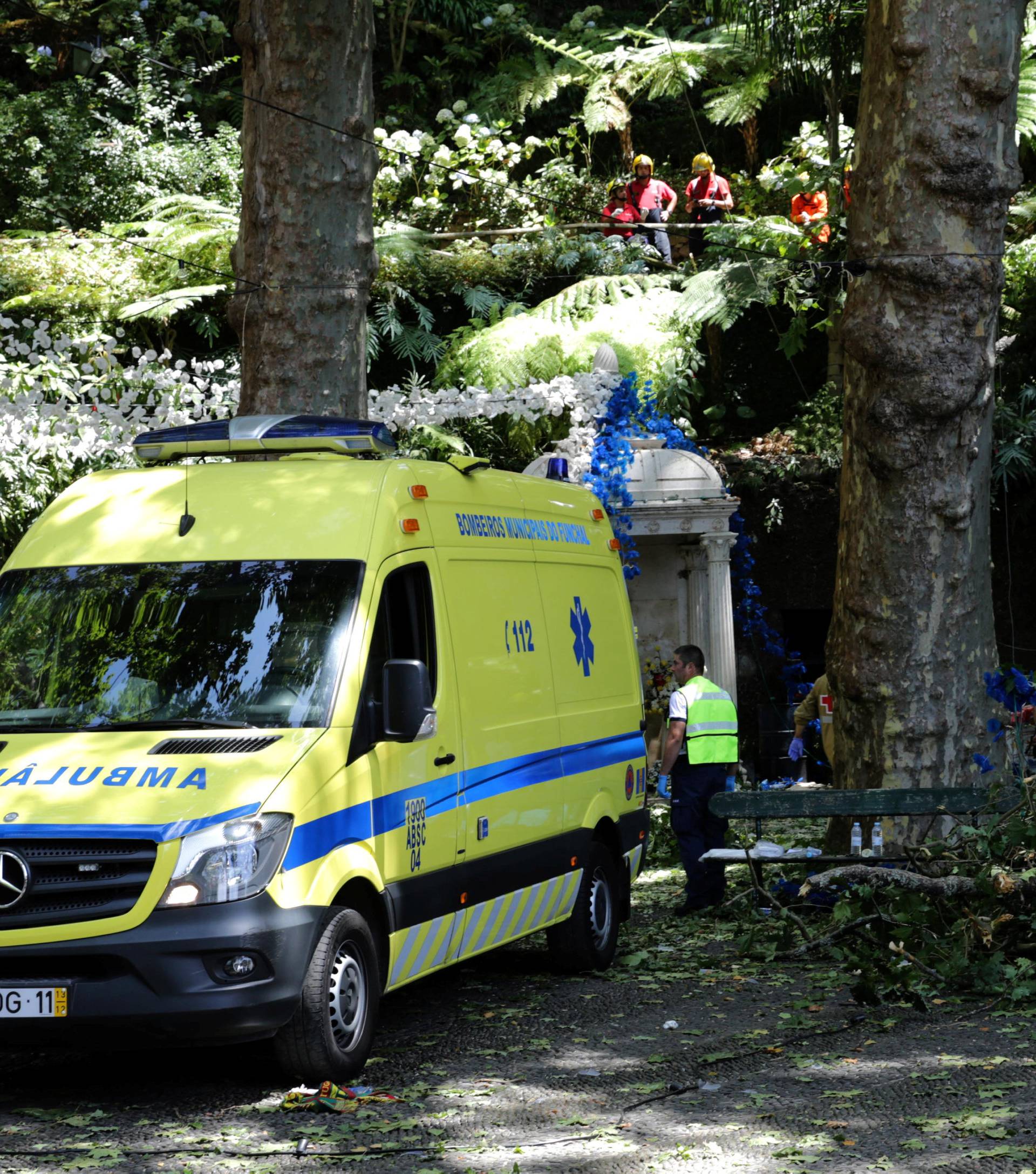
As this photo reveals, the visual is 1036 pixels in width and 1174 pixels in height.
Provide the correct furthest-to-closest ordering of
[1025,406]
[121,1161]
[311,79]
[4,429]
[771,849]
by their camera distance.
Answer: [1025,406] < [4,429] < [311,79] < [771,849] < [121,1161]

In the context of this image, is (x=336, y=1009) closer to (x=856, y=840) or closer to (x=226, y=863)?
(x=226, y=863)

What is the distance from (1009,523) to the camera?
1817 cm

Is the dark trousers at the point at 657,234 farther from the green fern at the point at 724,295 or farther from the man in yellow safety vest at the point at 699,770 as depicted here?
the man in yellow safety vest at the point at 699,770

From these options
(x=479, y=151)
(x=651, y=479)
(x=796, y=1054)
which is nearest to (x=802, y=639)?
(x=651, y=479)

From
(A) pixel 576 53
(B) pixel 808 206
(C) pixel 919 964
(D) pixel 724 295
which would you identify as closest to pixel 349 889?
(C) pixel 919 964

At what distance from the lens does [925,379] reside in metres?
9.59

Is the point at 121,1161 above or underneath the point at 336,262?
underneath

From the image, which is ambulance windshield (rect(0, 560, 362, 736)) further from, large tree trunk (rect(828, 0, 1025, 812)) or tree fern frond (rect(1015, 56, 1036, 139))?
tree fern frond (rect(1015, 56, 1036, 139))

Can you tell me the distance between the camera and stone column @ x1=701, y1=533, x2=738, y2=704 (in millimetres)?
16453

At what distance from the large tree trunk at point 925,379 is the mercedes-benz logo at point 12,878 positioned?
232 inches

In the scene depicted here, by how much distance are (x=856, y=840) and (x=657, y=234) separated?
11.7 metres

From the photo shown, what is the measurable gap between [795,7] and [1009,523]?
25.1 feet

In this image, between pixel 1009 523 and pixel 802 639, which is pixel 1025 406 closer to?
pixel 1009 523

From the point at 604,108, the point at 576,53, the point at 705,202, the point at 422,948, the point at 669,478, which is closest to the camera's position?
the point at 422,948
